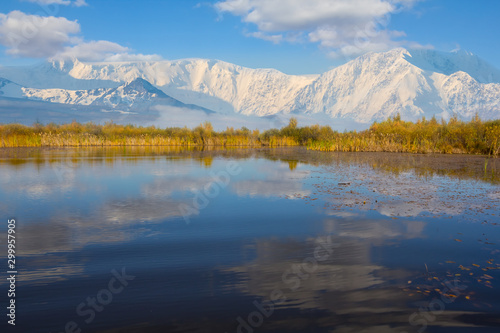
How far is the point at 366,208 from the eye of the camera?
14719mm

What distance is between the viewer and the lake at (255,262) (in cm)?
602

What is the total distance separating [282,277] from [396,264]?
2830 millimetres

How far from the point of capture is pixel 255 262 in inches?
334

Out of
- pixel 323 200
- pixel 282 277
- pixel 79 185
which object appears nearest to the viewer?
pixel 282 277

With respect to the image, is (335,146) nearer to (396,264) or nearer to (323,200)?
(323,200)

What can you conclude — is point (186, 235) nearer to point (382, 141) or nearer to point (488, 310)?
point (488, 310)

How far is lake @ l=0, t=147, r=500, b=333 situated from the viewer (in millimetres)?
6016

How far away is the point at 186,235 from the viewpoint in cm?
1083

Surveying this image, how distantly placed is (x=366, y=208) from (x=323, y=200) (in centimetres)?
227

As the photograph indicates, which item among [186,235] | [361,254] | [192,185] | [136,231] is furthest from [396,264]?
[192,185]

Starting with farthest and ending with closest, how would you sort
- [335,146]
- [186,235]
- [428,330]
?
[335,146] < [186,235] < [428,330]

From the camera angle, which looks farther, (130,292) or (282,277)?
(282,277)

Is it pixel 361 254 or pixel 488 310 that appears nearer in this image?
pixel 488 310

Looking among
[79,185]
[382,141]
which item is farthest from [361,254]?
[382,141]
